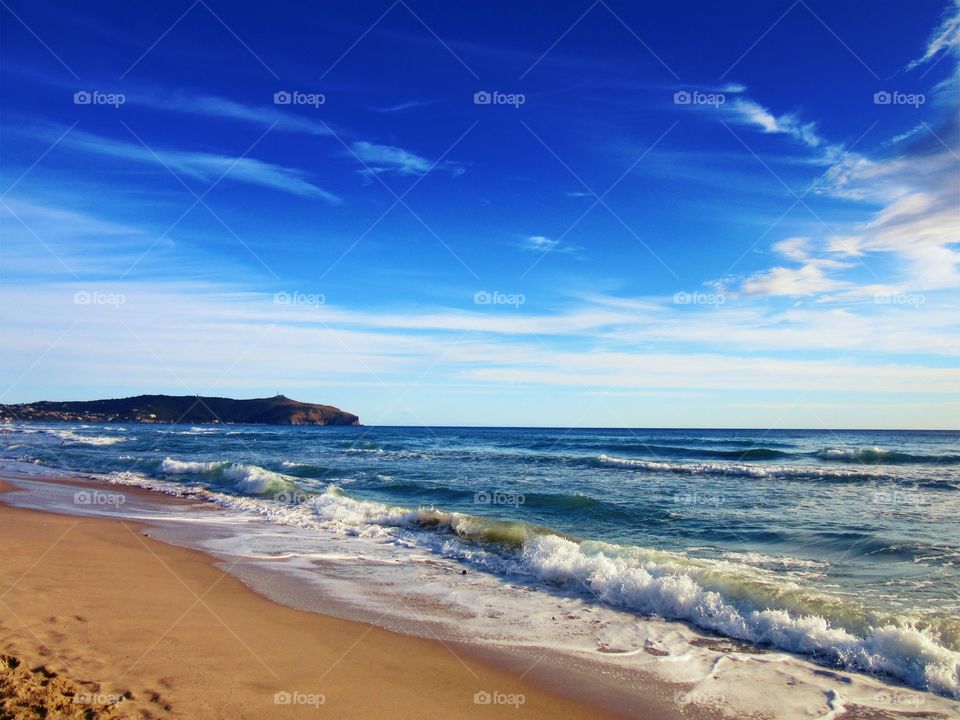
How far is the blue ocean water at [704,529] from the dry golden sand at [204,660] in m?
3.03

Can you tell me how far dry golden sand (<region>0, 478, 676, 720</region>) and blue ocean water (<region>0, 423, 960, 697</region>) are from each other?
3.03 metres

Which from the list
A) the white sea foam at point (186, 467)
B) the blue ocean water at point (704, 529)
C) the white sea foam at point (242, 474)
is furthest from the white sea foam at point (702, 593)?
the white sea foam at point (186, 467)

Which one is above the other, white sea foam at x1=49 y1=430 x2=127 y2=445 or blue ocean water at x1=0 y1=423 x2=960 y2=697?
white sea foam at x1=49 y1=430 x2=127 y2=445

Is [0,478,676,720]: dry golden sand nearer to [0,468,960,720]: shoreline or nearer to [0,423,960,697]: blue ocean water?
[0,468,960,720]: shoreline

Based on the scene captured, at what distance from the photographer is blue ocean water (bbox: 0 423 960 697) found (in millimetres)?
7051

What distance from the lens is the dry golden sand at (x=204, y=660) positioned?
4574mm

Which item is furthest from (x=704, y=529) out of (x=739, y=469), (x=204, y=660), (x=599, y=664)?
(x=739, y=469)

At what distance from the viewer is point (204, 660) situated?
18.1 ft

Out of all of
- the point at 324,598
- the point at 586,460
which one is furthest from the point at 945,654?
the point at 586,460

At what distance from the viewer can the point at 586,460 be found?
31250 mm

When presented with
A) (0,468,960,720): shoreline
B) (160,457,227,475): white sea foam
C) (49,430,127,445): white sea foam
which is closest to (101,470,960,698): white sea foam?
(0,468,960,720): shoreline

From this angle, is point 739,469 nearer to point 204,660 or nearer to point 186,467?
point 186,467

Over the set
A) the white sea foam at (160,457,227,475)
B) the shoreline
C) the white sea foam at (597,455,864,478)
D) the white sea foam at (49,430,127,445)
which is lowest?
the white sea foam at (597,455,864,478)

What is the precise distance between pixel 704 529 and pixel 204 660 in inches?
422
